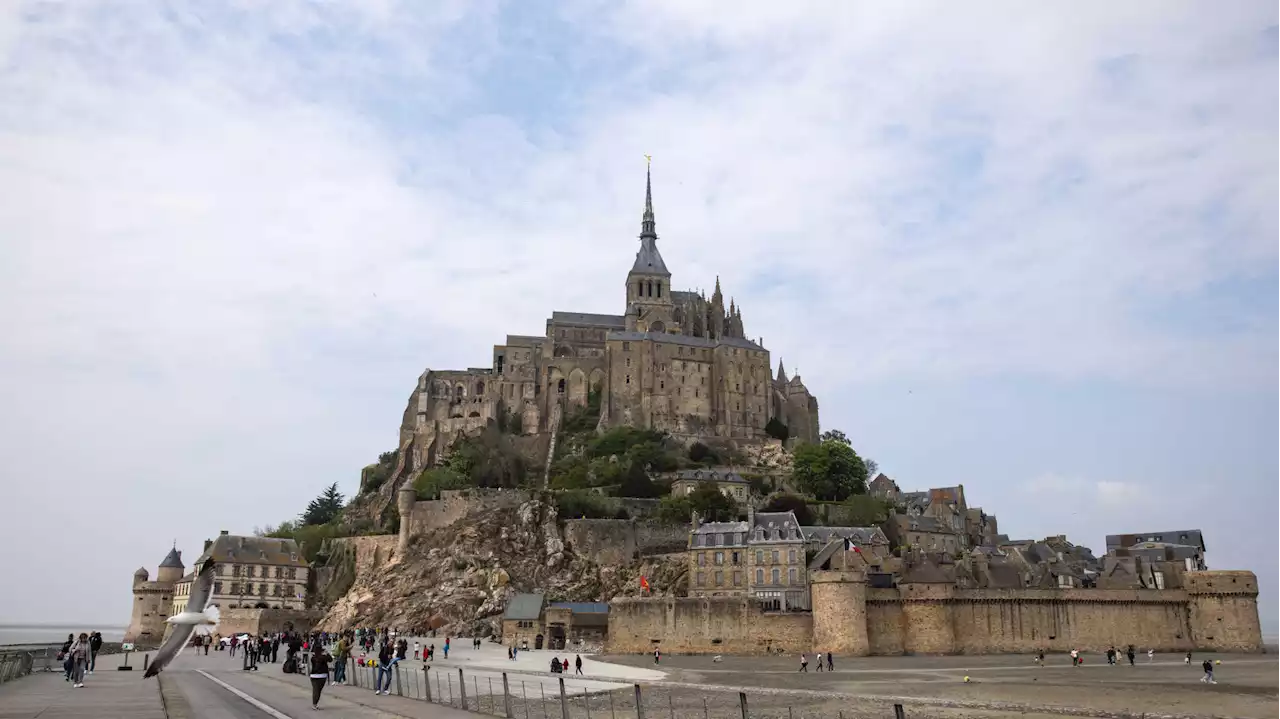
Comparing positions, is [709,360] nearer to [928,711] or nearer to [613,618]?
[613,618]

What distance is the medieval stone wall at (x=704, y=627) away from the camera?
4594 centimetres

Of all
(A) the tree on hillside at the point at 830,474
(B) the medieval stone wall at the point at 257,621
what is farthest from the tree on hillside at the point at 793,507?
(B) the medieval stone wall at the point at 257,621

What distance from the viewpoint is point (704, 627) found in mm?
47000

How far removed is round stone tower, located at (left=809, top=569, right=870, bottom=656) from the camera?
1756 inches

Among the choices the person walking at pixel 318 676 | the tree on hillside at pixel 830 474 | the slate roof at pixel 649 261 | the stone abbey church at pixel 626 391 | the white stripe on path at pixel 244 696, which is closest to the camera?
the white stripe on path at pixel 244 696

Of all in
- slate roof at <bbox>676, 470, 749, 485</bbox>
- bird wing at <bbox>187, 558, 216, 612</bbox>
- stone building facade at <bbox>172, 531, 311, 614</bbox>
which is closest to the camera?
bird wing at <bbox>187, 558, 216, 612</bbox>

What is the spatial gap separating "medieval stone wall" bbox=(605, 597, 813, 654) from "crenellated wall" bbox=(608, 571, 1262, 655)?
0.15 ft

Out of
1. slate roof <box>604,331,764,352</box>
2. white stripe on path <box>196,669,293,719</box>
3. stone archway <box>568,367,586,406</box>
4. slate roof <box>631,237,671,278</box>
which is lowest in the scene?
white stripe on path <box>196,669,293,719</box>

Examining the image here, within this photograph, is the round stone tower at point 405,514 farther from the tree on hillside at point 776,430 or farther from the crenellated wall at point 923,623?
the tree on hillside at point 776,430

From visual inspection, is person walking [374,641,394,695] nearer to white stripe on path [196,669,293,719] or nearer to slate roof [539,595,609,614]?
white stripe on path [196,669,293,719]

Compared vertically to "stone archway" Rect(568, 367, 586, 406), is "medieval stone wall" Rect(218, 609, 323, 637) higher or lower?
lower

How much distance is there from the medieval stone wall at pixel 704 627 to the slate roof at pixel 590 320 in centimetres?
5174

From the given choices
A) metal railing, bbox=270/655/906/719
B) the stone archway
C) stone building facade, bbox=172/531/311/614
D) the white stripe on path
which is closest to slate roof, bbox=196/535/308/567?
stone building facade, bbox=172/531/311/614

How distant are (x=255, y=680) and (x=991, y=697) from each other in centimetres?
1994
